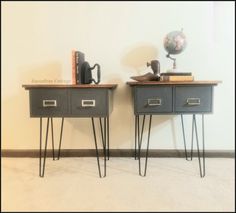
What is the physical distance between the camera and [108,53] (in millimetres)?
2238

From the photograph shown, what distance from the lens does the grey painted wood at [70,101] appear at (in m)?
1.74

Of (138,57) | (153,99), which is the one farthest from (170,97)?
(138,57)

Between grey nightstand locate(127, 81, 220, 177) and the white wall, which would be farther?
the white wall

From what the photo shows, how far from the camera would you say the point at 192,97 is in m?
1.78

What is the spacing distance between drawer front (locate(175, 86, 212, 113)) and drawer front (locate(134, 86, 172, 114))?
6 cm

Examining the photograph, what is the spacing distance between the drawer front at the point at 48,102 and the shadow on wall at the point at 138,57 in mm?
727

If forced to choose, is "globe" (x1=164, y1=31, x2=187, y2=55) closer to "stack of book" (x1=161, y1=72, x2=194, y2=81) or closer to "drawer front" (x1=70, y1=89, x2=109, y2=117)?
"stack of book" (x1=161, y1=72, x2=194, y2=81)

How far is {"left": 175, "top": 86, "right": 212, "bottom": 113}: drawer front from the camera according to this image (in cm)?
178

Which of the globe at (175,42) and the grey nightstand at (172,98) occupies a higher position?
the globe at (175,42)

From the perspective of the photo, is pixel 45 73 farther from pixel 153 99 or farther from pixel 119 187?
pixel 119 187

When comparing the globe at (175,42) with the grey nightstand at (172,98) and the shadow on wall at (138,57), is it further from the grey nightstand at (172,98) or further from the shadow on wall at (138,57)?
the grey nightstand at (172,98)

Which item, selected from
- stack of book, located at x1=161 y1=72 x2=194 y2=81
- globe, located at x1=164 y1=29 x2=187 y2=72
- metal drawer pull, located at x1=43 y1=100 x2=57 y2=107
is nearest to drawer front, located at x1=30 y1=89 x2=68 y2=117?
metal drawer pull, located at x1=43 y1=100 x2=57 y2=107

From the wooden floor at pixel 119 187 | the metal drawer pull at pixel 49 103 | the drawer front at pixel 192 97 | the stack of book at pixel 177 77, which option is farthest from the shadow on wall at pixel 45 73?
the drawer front at pixel 192 97

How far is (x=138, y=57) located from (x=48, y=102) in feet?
2.96
